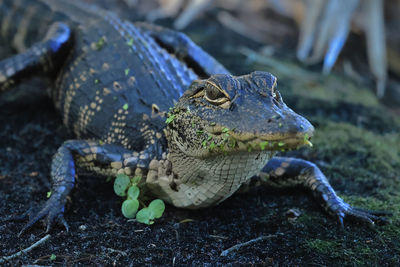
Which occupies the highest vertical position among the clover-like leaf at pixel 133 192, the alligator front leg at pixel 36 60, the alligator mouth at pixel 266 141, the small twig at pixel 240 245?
the alligator mouth at pixel 266 141

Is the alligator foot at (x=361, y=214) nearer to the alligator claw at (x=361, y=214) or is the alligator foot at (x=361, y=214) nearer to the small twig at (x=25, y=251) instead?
the alligator claw at (x=361, y=214)

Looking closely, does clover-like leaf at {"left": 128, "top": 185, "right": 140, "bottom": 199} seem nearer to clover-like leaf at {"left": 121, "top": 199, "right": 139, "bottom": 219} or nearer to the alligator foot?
clover-like leaf at {"left": 121, "top": 199, "right": 139, "bottom": 219}

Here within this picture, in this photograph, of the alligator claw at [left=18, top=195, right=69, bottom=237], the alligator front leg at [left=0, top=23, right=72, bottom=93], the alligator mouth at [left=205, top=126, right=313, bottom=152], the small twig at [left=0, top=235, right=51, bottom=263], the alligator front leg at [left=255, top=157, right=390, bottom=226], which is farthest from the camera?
the alligator front leg at [left=0, top=23, right=72, bottom=93]

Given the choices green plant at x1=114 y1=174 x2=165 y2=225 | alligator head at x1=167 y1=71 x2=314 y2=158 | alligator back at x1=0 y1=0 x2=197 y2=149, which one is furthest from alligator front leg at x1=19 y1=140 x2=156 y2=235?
alligator head at x1=167 y1=71 x2=314 y2=158

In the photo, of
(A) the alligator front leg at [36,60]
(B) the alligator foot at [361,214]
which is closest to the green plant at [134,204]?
(B) the alligator foot at [361,214]

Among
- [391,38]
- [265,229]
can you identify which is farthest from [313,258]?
[391,38]

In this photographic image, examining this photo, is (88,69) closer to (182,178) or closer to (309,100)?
(182,178)

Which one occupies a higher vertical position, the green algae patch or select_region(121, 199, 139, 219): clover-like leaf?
select_region(121, 199, 139, 219): clover-like leaf
